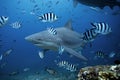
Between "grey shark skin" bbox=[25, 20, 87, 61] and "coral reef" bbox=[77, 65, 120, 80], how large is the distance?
2.98m

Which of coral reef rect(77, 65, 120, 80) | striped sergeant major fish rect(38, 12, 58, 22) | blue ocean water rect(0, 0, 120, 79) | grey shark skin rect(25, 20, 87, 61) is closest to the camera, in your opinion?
coral reef rect(77, 65, 120, 80)

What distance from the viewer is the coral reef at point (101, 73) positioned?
3.77 meters

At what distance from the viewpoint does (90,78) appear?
4.00 meters

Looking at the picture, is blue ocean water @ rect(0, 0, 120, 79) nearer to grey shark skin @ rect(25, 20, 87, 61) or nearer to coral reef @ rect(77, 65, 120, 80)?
grey shark skin @ rect(25, 20, 87, 61)

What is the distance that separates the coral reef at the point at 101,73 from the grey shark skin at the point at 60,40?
2.98 m

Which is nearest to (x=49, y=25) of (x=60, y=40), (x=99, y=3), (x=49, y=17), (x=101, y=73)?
(x=99, y=3)

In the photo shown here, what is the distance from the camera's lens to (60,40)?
8.38 m

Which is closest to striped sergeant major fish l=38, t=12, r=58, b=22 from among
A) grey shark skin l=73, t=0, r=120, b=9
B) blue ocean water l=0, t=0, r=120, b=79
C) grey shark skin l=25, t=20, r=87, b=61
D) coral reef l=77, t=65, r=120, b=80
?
grey shark skin l=25, t=20, r=87, b=61

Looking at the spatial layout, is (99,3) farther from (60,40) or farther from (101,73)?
(101,73)

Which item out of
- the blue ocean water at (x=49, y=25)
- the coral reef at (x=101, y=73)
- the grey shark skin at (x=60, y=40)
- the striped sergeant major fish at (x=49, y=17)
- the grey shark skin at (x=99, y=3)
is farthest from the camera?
the blue ocean water at (x=49, y=25)

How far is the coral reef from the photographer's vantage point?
148 inches

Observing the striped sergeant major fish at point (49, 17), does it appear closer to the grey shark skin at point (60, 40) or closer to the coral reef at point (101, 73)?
the grey shark skin at point (60, 40)

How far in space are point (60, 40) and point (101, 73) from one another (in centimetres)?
457

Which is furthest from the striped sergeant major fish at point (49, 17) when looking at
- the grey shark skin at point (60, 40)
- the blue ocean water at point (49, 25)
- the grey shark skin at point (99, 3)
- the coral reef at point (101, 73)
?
the coral reef at point (101, 73)
